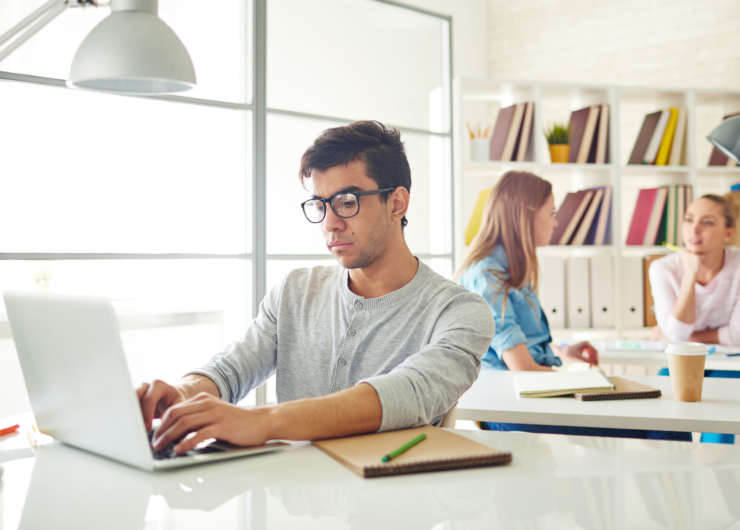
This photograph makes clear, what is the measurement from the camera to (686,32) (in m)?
4.53

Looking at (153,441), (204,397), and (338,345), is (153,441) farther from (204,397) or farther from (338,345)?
(338,345)

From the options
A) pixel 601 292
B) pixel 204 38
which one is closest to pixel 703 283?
pixel 601 292

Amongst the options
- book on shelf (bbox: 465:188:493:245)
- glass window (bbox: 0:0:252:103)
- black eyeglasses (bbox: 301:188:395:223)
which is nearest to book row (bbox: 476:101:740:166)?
book on shelf (bbox: 465:188:493:245)

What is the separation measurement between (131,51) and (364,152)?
0.49 m

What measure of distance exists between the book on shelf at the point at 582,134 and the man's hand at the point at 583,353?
169 cm

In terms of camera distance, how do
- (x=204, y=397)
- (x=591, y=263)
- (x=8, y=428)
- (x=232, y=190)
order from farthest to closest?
(x=591, y=263), (x=232, y=190), (x=8, y=428), (x=204, y=397)

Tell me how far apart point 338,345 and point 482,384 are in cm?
63

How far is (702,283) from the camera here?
329cm

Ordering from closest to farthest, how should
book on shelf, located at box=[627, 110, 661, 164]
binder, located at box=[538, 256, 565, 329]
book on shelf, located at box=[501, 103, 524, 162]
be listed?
binder, located at box=[538, 256, 565, 329]
book on shelf, located at box=[501, 103, 524, 162]
book on shelf, located at box=[627, 110, 661, 164]

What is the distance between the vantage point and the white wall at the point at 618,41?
4.43 meters

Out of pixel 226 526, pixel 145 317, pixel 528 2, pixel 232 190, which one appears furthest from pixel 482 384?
pixel 528 2

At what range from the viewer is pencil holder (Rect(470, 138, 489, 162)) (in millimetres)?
3877

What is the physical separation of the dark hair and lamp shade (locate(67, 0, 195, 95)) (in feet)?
1.00

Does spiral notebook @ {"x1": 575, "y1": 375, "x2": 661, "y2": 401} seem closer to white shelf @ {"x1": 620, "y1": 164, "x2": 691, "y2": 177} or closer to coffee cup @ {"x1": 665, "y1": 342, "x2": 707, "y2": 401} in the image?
coffee cup @ {"x1": 665, "y1": 342, "x2": 707, "y2": 401}
